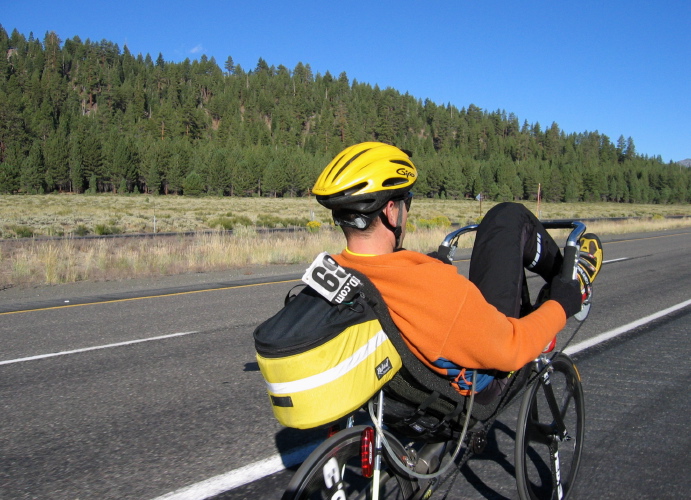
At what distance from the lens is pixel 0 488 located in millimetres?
2871

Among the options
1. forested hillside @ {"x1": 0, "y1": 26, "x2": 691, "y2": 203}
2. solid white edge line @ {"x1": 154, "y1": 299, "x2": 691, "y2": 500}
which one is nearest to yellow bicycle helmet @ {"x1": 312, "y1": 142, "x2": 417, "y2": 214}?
solid white edge line @ {"x1": 154, "y1": 299, "x2": 691, "y2": 500}

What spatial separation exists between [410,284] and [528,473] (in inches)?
52.9

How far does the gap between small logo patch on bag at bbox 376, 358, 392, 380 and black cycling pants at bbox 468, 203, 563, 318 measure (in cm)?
76

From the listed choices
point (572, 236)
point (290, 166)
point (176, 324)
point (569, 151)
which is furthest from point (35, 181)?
point (569, 151)

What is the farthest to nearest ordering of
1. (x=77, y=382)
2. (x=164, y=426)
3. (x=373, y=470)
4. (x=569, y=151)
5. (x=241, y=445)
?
(x=569, y=151)
(x=77, y=382)
(x=164, y=426)
(x=241, y=445)
(x=373, y=470)

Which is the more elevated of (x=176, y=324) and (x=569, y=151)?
(x=569, y=151)

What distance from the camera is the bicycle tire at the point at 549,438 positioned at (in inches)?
96.4

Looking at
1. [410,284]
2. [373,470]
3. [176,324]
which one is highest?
[410,284]

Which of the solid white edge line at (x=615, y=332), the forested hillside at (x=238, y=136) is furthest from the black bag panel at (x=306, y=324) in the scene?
the forested hillside at (x=238, y=136)

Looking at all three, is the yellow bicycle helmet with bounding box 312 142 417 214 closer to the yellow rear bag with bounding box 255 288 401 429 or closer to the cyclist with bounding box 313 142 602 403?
the cyclist with bounding box 313 142 602 403

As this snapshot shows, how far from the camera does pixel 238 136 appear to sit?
132625mm

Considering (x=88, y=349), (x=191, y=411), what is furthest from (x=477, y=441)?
(x=88, y=349)

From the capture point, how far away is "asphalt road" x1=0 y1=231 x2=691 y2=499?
9.77 ft

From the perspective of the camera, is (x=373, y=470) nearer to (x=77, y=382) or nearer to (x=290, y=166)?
(x=77, y=382)
